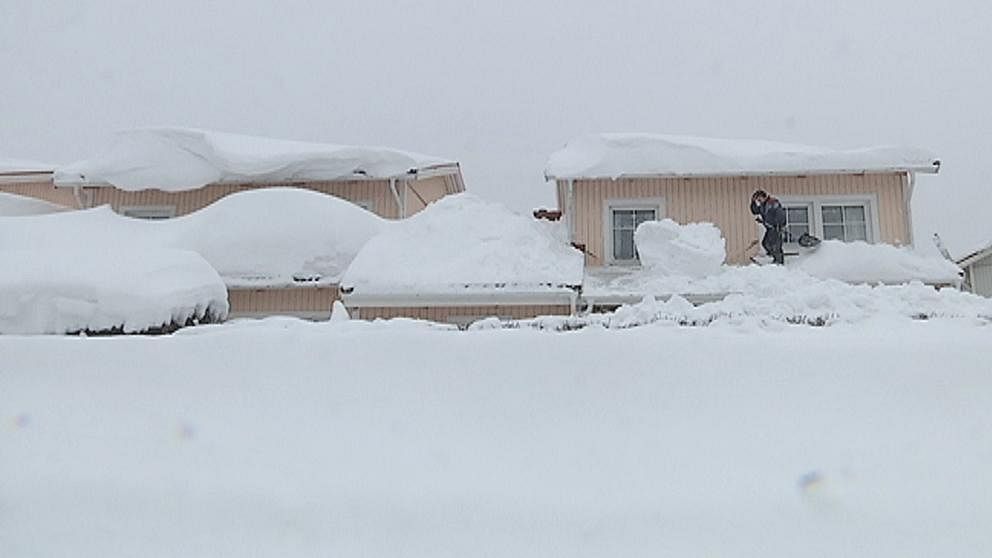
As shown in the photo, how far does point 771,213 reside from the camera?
15.5 metres

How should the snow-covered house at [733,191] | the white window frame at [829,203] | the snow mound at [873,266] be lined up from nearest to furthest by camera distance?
the snow mound at [873,266], the snow-covered house at [733,191], the white window frame at [829,203]

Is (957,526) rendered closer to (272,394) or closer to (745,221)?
(272,394)

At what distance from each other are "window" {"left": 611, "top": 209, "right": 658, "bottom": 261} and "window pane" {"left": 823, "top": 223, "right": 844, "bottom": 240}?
3.23 m

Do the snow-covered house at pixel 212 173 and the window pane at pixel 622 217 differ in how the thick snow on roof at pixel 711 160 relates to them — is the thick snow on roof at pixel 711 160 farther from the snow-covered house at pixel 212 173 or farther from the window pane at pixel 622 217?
the snow-covered house at pixel 212 173

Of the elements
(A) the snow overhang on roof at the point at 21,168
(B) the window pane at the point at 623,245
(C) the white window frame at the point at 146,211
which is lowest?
(B) the window pane at the point at 623,245

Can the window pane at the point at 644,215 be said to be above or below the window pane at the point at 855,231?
above

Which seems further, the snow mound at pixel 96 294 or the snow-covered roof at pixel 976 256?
the snow-covered roof at pixel 976 256

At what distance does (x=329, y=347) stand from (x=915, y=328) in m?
4.92

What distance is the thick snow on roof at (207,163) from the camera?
60.7ft

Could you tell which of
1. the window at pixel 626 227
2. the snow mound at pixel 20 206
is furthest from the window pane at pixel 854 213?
the snow mound at pixel 20 206

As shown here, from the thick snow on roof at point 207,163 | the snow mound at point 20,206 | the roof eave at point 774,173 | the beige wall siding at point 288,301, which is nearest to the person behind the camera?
the roof eave at point 774,173

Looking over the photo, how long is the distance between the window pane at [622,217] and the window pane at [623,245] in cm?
18

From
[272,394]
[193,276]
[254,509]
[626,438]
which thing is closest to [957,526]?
[626,438]

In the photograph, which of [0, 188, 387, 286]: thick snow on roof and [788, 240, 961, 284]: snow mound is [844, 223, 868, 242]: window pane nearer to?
[788, 240, 961, 284]: snow mound
